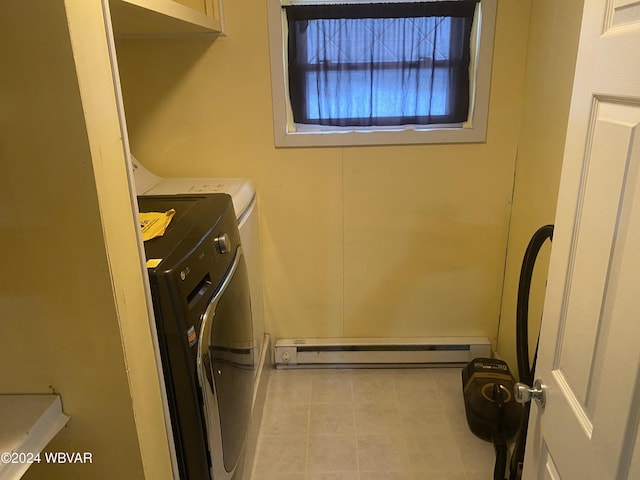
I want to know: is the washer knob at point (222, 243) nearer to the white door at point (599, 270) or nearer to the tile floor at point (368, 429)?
the white door at point (599, 270)

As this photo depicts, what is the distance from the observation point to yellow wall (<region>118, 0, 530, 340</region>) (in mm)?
2092

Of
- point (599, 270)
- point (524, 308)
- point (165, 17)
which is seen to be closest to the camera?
point (599, 270)

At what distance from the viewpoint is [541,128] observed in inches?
74.9

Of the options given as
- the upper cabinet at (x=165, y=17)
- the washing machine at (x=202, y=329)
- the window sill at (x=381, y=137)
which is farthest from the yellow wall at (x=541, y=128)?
the upper cabinet at (x=165, y=17)

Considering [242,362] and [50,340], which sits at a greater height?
[50,340]

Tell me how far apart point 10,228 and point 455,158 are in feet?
6.00

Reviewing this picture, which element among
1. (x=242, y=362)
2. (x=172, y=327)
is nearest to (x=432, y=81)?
(x=242, y=362)

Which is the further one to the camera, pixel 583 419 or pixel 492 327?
pixel 492 327

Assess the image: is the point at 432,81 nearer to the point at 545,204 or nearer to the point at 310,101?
the point at 310,101

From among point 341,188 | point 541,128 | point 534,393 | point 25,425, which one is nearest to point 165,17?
point 25,425

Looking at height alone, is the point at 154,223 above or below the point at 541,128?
below

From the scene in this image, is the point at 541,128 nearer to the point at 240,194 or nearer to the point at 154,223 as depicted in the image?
the point at 240,194

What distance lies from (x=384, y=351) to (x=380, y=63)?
53.1 inches

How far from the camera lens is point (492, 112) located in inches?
84.0
